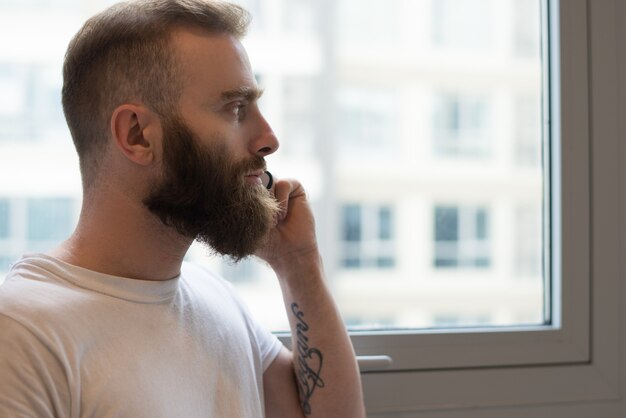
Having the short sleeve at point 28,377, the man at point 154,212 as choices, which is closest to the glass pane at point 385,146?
the man at point 154,212

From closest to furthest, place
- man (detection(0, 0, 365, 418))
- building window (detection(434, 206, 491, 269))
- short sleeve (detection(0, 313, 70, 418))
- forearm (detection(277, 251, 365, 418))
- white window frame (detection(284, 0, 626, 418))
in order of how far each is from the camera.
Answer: short sleeve (detection(0, 313, 70, 418)), man (detection(0, 0, 365, 418)), forearm (detection(277, 251, 365, 418)), white window frame (detection(284, 0, 626, 418)), building window (detection(434, 206, 491, 269))

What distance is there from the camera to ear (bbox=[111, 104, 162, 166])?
0.92 meters

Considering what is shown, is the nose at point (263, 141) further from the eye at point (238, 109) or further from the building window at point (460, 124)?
the building window at point (460, 124)

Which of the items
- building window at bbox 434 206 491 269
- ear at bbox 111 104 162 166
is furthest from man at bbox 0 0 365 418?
building window at bbox 434 206 491 269

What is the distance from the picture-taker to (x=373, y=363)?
1.25 meters

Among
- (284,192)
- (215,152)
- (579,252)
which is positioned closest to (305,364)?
(284,192)

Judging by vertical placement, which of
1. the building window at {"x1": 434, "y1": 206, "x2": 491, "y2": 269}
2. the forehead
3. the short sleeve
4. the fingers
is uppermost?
the forehead

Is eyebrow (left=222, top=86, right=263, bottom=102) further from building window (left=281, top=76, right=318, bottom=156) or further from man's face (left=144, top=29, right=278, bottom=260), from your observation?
building window (left=281, top=76, right=318, bottom=156)

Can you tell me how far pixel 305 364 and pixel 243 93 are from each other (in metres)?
0.44

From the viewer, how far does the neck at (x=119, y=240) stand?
36.4 inches

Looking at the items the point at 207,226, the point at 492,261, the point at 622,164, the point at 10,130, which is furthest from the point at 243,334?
the point at 622,164

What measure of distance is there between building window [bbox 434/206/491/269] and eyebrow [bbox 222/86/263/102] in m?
0.60

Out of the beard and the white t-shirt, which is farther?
the beard

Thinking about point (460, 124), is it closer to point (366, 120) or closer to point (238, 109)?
point (366, 120)
